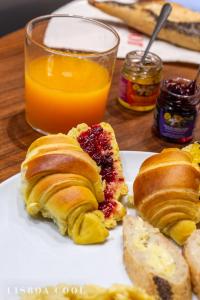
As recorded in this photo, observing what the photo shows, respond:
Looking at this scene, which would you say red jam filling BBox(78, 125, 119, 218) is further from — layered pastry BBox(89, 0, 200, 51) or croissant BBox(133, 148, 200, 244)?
layered pastry BBox(89, 0, 200, 51)

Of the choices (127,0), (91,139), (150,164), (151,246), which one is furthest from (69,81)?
(127,0)

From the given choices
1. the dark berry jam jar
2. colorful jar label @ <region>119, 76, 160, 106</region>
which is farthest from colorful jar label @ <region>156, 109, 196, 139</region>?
colorful jar label @ <region>119, 76, 160, 106</region>

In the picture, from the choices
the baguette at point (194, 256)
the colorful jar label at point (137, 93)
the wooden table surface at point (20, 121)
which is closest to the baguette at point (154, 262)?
the baguette at point (194, 256)

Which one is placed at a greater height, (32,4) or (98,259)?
(98,259)

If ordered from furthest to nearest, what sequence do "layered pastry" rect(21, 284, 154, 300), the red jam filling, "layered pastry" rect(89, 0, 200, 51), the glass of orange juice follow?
"layered pastry" rect(89, 0, 200, 51) < the glass of orange juice < the red jam filling < "layered pastry" rect(21, 284, 154, 300)

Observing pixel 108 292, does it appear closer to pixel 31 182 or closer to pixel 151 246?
pixel 151 246

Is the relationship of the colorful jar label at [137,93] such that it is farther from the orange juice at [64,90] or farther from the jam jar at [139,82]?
the orange juice at [64,90]
